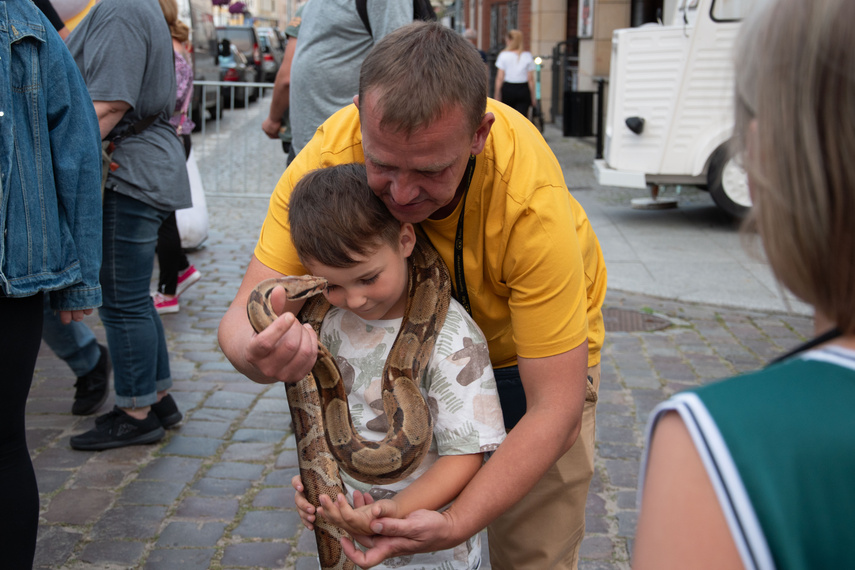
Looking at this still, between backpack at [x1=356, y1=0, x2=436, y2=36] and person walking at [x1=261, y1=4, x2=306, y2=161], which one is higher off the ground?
backpack at [x1=356, y1=0, x2=436, y2=36]

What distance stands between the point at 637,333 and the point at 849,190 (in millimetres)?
5762

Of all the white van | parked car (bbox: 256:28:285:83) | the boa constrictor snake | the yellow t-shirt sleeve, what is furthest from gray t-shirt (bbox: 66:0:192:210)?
parked car (bbox: 256:28:285:83)

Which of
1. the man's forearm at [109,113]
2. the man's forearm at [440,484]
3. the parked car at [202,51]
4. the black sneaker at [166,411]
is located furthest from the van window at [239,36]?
the man's forearm at [440,484]

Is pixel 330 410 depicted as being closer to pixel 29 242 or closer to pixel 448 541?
pixel 448 541

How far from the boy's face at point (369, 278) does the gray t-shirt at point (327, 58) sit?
231cm

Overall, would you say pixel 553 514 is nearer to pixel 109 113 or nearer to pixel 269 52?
pixel 109 113

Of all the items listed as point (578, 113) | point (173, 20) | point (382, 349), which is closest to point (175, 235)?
point (173, 20)

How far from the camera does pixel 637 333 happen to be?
21.6ft

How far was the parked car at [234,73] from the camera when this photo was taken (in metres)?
22.6

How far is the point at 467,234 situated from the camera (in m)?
2.29

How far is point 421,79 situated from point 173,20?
15.9 ft

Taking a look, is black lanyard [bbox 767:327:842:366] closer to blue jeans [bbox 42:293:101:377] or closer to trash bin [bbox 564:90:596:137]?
blue jeans [bbox 42:293:101:377]

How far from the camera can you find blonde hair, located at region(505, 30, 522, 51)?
16.4 m

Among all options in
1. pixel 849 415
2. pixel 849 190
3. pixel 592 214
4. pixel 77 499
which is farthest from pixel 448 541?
pixel 592 214
